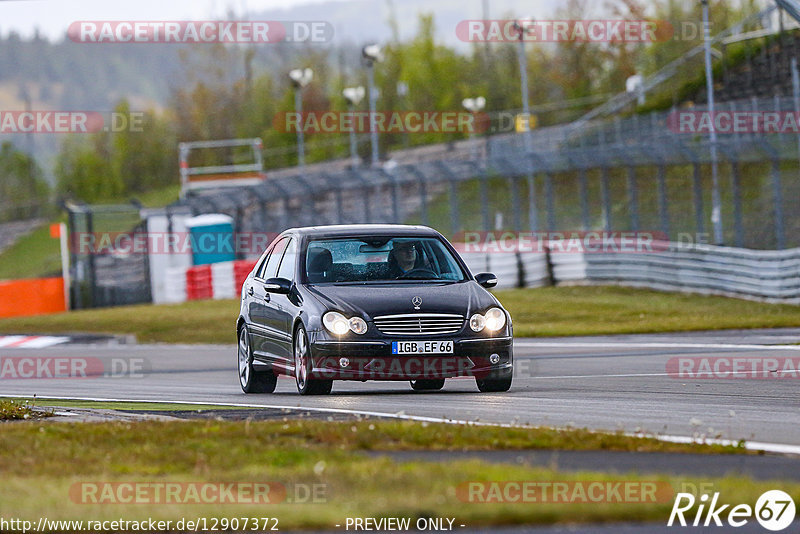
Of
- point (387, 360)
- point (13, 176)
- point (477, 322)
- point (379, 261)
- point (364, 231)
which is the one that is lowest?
point (387, 360)

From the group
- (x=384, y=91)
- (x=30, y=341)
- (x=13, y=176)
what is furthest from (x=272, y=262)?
(x=13, y=176)

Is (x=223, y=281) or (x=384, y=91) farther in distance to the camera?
(x=384, y=91)

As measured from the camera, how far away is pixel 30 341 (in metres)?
27.4

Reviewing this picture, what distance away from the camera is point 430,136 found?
9244 centimetres

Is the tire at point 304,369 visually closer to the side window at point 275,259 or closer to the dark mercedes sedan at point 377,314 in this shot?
the dark mercedes sedan at point 377,314

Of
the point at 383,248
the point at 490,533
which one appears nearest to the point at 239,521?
the point at 490,533

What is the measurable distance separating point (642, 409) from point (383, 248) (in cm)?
329

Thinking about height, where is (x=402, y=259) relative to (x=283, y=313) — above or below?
above

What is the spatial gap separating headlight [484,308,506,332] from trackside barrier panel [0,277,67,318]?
31.8 meters

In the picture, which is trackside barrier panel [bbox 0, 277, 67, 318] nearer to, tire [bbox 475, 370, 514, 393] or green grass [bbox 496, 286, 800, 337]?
green grass [bbox 496, 286, 800, 337]

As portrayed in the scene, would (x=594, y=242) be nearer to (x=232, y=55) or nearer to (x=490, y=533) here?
(x=490, y=533)

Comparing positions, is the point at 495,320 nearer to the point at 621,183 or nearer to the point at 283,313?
the point at 283,313

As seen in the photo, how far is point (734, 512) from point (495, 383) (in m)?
6.27

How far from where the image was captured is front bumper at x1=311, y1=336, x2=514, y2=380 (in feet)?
38.9
